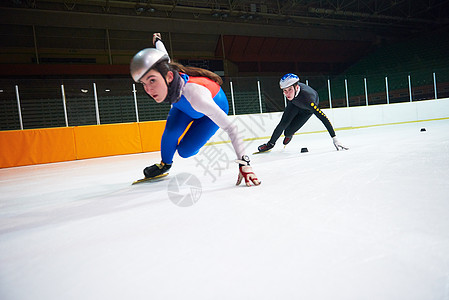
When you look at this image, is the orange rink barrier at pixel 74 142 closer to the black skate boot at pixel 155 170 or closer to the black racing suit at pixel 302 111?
the black racing suit at pixel 302 111

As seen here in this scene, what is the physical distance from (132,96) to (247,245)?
8.07 meters

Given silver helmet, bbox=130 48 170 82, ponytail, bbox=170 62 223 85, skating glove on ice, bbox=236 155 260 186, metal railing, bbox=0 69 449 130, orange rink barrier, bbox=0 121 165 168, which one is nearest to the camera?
silver helmet, bbox=130 48 170 82

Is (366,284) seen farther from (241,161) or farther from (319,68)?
(319,68)

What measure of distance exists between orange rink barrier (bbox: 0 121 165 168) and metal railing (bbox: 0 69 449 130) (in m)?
0.33

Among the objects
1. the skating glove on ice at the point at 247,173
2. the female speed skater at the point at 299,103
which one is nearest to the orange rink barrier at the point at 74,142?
the female speed skater at the point at 299,103

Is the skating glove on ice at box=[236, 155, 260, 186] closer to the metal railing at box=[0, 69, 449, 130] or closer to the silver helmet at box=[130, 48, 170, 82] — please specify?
the silver helmet at box=[130, 48, 170, 82]

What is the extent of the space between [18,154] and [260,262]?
7.39 meters

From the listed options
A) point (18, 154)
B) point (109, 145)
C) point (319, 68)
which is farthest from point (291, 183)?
point (319, 68)

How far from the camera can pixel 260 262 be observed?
79cm

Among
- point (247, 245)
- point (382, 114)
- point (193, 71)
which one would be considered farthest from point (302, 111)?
point (382, 114)

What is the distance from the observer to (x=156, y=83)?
5.97 ft

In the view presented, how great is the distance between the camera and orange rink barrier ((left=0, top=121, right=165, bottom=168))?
6387 millimetres

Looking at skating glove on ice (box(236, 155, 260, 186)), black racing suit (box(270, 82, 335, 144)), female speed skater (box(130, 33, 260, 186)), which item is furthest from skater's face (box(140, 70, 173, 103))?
black racing suit (box(270, 82, 335, 144))

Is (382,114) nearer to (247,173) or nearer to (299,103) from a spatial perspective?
(299,103)
